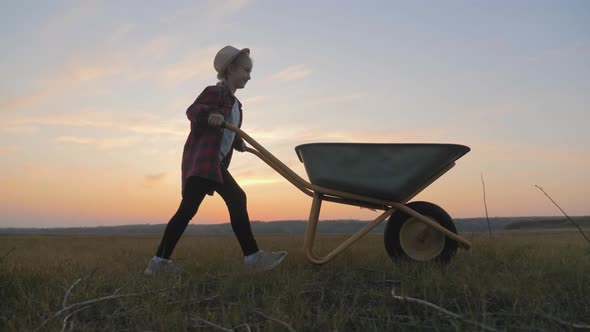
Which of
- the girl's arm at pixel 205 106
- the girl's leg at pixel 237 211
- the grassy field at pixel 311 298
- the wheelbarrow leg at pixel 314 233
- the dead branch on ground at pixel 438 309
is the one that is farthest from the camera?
the girl's leg at pixel 237 211

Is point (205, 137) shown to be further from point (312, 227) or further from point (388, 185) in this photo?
point (388, 185)

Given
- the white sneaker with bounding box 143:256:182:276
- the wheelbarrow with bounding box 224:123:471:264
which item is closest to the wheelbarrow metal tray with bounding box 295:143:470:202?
the wheelbarrow with bounding box 224:123:471:264

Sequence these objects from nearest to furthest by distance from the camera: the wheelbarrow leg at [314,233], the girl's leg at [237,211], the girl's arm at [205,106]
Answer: the wheelbarrow leg at [314,233], the girl's arm at [205,106], the girl's leg at [237,211]

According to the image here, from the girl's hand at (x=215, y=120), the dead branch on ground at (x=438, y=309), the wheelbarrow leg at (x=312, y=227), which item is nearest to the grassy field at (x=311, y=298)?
the dead branch on ground at (x=438, y=309)

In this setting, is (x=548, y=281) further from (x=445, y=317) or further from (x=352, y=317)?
(x=352, y=317)

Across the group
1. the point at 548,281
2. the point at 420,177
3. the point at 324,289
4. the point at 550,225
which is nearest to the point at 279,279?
the point at 324,289

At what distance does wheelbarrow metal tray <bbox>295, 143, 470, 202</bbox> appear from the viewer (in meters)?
2.79

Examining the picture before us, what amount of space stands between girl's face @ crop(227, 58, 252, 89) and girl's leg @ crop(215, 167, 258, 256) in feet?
1.92

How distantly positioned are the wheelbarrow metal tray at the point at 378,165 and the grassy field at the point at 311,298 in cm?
47

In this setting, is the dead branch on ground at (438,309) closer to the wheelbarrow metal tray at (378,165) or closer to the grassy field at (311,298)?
the grassy field at (311,298)

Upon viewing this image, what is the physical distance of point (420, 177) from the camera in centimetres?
285

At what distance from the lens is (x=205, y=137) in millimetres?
3021

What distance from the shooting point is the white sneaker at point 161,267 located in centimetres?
284

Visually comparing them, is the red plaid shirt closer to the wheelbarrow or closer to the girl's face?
the girl's face
